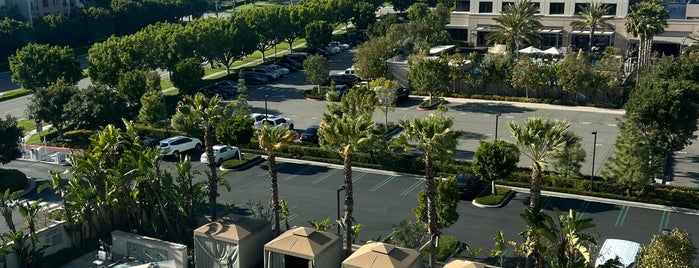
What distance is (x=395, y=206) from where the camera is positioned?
150ft

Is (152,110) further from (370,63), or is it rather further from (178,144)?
(370,63)

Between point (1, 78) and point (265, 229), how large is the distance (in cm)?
7426

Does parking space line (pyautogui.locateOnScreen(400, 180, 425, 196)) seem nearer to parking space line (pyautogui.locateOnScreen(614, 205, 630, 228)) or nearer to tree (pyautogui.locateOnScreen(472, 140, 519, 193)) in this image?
tree (pyautogui.locateOnScreen(472, 140, 519, 193))

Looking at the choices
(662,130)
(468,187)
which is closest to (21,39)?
(468,187)

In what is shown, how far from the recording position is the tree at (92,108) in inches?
2371

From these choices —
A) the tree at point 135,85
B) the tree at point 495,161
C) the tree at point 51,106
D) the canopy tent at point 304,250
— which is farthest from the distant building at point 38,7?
the canopy tent at point 304,250

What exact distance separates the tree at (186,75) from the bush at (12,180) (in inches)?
929

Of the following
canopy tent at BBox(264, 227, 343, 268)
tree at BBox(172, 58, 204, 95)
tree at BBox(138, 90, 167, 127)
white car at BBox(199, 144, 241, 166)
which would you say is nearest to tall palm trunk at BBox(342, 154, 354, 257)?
canopy tent at BBox(264, 227, 343, 268)

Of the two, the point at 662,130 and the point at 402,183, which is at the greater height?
the point at 662,130

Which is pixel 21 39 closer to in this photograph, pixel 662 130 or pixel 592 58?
pixel 592 58

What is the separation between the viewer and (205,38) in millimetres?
82938

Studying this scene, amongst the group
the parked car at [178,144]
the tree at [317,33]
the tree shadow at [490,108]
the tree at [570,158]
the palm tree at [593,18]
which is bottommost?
the parked car at [178,144]

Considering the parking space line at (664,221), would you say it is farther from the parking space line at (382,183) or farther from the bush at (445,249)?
the parking space line at (382,183)

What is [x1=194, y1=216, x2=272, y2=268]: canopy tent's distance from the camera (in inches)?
1390
